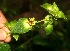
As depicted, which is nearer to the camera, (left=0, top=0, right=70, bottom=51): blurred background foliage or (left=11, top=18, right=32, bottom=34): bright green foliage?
(left=11, top=18, right=32, bottom=34): bright green foliage

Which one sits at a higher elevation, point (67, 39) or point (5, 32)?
point (67, 39)

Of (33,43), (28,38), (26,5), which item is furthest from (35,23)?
(26,5)

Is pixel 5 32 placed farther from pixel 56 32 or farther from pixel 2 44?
pixel 56 32

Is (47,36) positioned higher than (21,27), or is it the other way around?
(47,36)

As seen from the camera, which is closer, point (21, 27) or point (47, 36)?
point (21, 27)

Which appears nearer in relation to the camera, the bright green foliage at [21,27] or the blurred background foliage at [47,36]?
the bright green foliage at [21,27]

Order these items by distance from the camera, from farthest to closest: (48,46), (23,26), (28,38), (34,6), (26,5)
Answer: (26,5) → (34,6) → (48,46) → (28,38) → (23,26)

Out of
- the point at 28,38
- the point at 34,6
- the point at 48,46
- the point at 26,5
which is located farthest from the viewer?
the point at 26,5

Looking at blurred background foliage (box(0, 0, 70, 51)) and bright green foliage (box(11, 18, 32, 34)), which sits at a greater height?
blurred background foliage (box(0, 0, 70, 51))

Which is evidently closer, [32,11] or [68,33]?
[68,33]

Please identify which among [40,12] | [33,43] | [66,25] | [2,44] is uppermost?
[40,12]

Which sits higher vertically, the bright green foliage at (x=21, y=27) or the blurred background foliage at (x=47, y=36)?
the blurred background foliage at (x=47, y=36)
